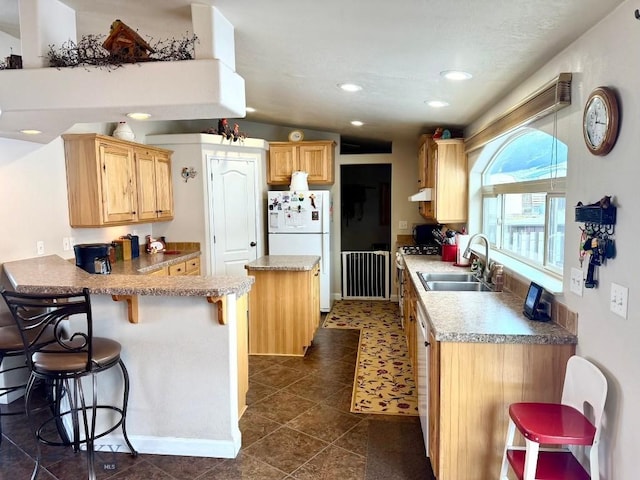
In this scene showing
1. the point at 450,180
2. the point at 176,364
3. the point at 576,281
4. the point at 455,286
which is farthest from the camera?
the point at 450,180

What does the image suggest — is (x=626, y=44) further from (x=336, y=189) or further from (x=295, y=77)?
(x=336, y=189)

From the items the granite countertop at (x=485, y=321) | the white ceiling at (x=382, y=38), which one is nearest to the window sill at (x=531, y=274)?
the granite countertop at (x=485, y=321)

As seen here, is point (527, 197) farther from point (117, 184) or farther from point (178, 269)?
point (117, 184)

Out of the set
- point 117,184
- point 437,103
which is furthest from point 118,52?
point 437,103

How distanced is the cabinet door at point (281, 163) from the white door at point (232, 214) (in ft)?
0.88

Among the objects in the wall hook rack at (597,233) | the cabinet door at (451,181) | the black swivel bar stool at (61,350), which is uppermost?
the cabinet door at (451,181)

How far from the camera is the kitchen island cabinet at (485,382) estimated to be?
6.35 ft

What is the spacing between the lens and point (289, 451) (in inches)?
98.7

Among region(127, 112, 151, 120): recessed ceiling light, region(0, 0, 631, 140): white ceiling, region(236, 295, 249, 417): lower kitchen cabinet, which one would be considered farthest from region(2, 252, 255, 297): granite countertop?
region(0, 0, 631, 140): white ceiling

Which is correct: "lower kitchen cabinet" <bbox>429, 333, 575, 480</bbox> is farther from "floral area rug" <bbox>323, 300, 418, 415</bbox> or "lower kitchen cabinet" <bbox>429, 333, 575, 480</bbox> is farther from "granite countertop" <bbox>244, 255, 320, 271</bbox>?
"granite countertop" <bbox>244, 255, 320, 271</bbox>

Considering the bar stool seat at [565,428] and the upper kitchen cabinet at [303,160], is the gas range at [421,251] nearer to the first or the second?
the upper kitchen cabinet at [303,160]

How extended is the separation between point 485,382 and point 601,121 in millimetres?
1212

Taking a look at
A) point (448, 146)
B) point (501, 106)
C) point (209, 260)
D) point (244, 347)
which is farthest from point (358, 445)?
point (209, 260)

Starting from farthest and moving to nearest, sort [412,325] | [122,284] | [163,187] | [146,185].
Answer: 1. [163,187]
2. [146,185]
3. [412,325]
4. [122,284]
